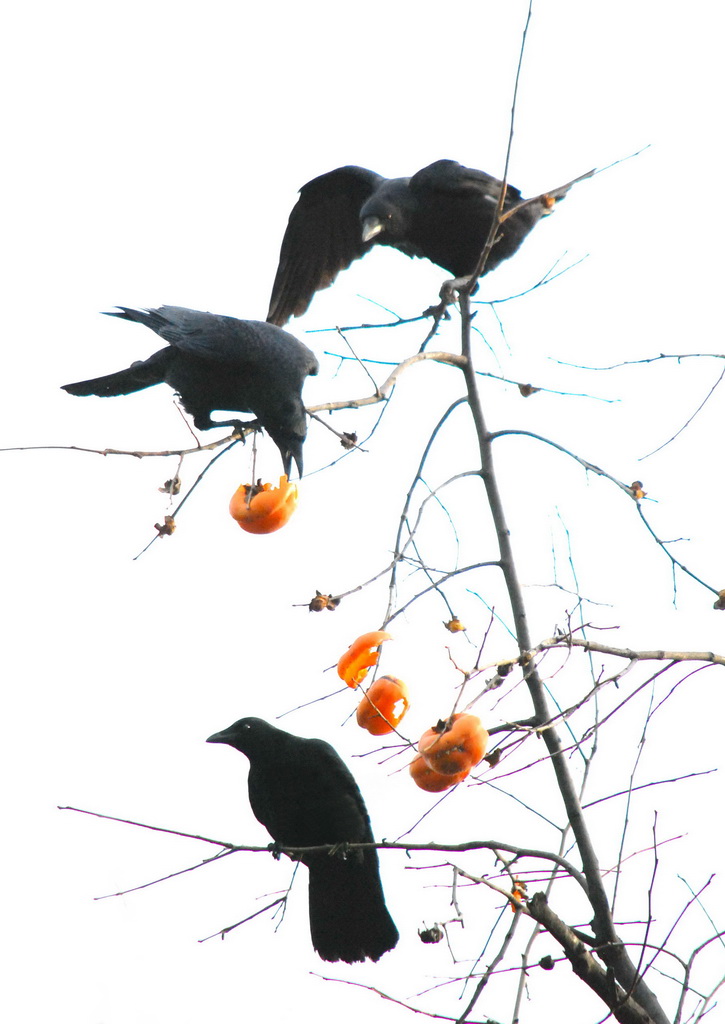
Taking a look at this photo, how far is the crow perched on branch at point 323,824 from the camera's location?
14.6ft

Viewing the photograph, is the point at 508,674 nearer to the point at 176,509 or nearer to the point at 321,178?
the point at 176,509

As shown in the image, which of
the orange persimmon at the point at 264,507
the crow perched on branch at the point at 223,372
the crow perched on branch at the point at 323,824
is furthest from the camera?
the crow perched on branch at the point at 223,372

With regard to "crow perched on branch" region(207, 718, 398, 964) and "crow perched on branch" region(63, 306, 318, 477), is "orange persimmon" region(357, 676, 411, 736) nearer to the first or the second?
"crow perched on branch" region(207, 718, 398, 964)

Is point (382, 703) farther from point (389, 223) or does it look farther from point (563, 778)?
point (389, 223)

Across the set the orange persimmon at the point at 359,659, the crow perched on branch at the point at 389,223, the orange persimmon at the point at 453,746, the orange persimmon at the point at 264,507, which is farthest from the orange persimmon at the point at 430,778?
the crow perched on branch at the point at 389,223

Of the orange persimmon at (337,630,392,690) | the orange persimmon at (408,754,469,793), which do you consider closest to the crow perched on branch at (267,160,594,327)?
A: the orange persimmon at (337,630,392,690)

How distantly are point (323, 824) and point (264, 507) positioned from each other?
5.84ft

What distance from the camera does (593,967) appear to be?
2.95m

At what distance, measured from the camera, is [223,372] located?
17.1 ft

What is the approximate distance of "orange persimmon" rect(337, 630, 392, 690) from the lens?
2786 millimetres

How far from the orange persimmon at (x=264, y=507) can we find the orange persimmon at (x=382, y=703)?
0.79 metres

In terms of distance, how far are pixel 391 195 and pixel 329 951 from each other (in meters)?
4.11

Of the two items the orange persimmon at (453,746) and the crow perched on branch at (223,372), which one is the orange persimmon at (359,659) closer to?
the orange persimmon at (453,746)

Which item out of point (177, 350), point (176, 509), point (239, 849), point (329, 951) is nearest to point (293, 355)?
point (177, 350)
